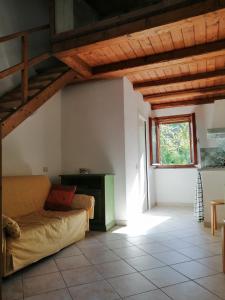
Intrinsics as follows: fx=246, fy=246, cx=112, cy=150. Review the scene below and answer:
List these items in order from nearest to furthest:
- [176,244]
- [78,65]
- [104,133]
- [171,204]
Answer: [176,244]
[78,65]
[104,133]
[171,204]

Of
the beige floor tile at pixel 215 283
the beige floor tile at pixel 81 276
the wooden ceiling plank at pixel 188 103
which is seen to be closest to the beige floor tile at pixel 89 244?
the beige floor tile at pixel 81 276

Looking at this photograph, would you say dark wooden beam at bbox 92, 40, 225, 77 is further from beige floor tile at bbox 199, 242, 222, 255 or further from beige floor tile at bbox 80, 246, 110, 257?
beige floor tile at bbox 80, 246, 110, 257

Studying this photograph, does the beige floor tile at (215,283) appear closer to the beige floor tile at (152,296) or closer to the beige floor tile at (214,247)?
the beige floor tile at (152,296)

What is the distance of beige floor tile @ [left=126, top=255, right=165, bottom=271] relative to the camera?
8.05 ft

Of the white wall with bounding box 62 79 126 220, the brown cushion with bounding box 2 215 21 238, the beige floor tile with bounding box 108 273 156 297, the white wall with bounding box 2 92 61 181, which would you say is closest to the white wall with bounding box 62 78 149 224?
the white wall with bounding box 62 79 126 220

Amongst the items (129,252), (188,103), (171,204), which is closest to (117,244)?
(129,252)

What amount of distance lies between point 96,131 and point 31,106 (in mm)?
1589

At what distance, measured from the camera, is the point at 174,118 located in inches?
244

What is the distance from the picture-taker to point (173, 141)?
6.25 m

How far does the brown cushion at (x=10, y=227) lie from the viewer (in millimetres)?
2199

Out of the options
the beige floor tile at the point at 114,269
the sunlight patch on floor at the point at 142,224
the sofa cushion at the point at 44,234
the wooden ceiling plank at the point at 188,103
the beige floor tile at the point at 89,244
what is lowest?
the sunlight patch on floor at the point at 142,224

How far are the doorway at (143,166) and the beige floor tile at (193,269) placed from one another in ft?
8.52

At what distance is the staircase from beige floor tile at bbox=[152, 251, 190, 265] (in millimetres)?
2169

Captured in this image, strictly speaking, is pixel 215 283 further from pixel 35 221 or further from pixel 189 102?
pixel 189 102
